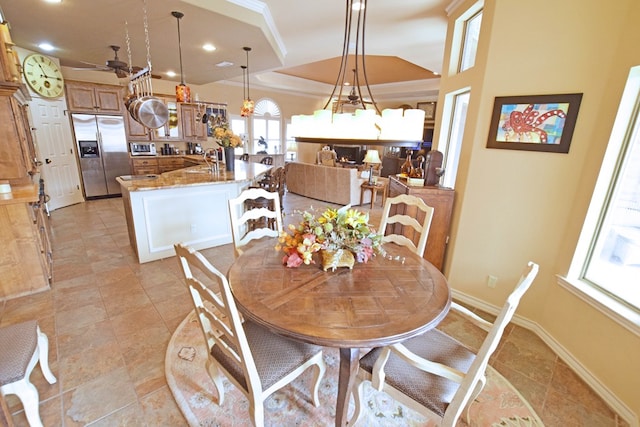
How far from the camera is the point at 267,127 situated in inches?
363

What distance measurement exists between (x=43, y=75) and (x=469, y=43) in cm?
652

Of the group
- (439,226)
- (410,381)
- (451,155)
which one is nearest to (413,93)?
(451,155)

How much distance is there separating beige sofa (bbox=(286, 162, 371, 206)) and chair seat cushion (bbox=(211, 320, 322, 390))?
15.5ft

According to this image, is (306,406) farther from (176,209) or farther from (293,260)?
(176,209)

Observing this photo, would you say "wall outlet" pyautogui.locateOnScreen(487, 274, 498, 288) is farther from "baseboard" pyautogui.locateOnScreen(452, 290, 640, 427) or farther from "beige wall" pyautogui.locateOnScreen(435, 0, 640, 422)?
"baseboard" pyautogui.locateOnScreen(452, 290, 640, 427)

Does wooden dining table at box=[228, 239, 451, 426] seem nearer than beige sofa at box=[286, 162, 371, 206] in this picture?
Yes

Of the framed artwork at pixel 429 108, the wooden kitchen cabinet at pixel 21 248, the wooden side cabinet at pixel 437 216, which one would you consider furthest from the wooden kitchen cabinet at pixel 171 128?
the framed artwork at pixel 429 108

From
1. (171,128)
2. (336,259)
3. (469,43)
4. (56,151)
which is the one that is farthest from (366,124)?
(171,128)

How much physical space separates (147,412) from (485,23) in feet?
11.7

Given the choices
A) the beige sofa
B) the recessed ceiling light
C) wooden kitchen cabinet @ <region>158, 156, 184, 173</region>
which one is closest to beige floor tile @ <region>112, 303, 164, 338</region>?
the beige sofa

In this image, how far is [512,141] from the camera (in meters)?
2.22

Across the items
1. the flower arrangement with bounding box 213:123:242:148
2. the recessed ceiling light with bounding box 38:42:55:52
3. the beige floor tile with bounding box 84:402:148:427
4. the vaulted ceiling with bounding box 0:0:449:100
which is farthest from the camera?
the recessed ceiling light with bounding box 38:42:55:52

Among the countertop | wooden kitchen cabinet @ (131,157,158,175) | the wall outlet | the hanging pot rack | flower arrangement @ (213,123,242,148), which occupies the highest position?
the hanging pot rack

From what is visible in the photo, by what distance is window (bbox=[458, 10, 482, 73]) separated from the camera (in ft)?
9.10
